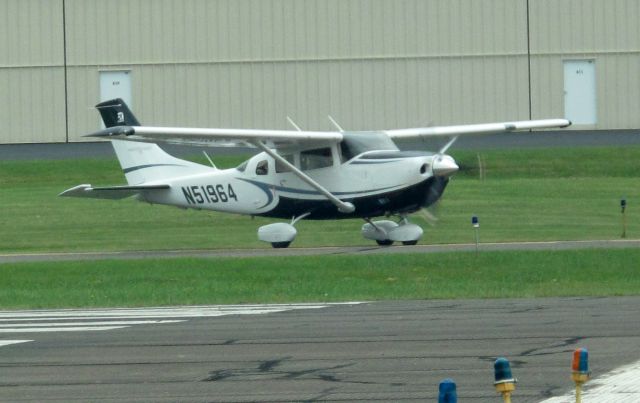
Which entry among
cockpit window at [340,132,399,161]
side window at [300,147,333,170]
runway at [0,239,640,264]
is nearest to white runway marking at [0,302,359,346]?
runway at [0,239,640,264]

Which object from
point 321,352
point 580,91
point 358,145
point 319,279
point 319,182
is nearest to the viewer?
point 321,352

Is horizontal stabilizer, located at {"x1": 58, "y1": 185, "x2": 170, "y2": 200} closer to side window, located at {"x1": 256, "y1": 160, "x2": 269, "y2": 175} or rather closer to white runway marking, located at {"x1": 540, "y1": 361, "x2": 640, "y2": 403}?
side window, located at {"x1": 256, "y1": 160, "x2": 269, "y2": 175}

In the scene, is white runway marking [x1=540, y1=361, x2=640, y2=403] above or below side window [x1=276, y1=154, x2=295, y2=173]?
below

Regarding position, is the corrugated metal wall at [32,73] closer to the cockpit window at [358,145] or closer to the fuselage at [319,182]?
the fuselage at [319,182]

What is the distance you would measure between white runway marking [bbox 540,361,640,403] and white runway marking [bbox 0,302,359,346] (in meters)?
6.70

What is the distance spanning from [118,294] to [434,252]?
657cm

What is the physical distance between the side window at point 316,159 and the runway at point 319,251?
5.77 ft

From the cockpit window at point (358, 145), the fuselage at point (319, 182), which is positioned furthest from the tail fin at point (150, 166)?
the cockpit window at point (358, 145)

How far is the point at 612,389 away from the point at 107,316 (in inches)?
345

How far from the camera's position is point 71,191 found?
97.3 feet

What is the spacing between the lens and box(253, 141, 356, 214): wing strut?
28.5 meters

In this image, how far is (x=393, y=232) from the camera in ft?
93.7

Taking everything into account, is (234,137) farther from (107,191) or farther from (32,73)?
(32,73)

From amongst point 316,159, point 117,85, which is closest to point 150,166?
point 316,159
